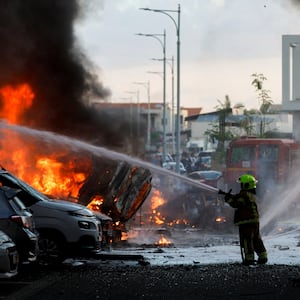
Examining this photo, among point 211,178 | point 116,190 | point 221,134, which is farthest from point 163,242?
point 221,134

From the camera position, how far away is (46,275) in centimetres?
1055

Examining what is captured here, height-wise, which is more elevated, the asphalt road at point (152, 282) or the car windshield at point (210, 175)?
the car windshield at point (210, 175)

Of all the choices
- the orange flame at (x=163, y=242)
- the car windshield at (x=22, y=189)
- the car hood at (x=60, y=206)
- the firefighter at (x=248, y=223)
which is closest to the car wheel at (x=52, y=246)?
the car hood at (x=60, y=206)

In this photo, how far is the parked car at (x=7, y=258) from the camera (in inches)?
327

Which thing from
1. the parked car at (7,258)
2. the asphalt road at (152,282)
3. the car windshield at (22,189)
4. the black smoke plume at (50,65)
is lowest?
the asphalt road at (152,282)

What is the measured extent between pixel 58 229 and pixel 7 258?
322 cm

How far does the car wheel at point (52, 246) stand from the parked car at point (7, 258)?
2933mm

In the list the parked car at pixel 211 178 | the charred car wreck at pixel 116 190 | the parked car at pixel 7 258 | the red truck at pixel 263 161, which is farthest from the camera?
the parked car at pixel 211 178

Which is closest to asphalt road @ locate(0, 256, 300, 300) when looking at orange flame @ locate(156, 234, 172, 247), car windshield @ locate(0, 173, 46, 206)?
car windshield @ locate(0, 173, 46, 206)

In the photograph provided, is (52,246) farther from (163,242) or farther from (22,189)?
(163,242)

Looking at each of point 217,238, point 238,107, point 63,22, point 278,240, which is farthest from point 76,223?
point 238,107

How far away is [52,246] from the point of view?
38.2 feet

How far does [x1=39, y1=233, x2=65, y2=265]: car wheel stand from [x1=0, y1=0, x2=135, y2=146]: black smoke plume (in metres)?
7.77

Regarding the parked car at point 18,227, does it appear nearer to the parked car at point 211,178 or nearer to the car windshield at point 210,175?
the parked car at point 211,178
